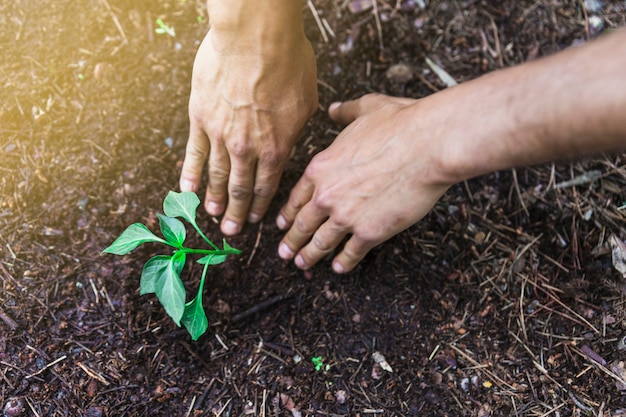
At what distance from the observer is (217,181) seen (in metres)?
1.76

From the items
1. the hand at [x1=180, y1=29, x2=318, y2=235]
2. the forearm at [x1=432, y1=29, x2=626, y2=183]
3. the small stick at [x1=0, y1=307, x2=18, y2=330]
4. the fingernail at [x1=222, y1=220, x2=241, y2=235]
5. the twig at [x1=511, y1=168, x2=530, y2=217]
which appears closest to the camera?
the forearm at [x1=432, y1=29, x2=626, y2=183]

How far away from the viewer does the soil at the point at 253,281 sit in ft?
5.41

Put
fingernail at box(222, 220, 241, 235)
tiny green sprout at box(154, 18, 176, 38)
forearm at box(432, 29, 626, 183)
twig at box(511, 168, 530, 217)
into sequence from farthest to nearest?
tiny green sprout at box(154, 18, 176, 38) → twig at box(511, 168, 530, 217) → fingernail at box(222, 220, 241, 235) → forearm at box(432, 29, 626, 183)

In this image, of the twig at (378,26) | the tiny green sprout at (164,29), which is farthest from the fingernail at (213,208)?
the twig at (378,26)

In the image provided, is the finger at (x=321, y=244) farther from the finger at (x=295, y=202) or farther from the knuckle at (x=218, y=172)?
the knuckle at (x=218, y=172)

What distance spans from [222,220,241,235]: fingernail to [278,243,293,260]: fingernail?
0.60 feet

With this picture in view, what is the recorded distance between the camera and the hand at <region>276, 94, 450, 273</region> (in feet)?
4.60

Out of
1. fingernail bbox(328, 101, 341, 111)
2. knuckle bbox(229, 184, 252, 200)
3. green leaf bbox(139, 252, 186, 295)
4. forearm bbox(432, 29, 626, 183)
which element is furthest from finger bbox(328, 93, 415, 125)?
green leaf bbox(139, 252, 186, 295)

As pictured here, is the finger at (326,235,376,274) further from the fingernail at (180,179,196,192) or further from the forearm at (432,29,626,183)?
the fingernail at (180,179,196,192)

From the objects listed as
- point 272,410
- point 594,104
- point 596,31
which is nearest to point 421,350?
point 272,410

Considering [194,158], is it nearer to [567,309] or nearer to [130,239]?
[130,239]

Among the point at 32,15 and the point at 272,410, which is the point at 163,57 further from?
the point at 272,410

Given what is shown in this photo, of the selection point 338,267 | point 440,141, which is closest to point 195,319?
point 338,267

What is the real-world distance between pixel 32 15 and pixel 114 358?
1.45 m
